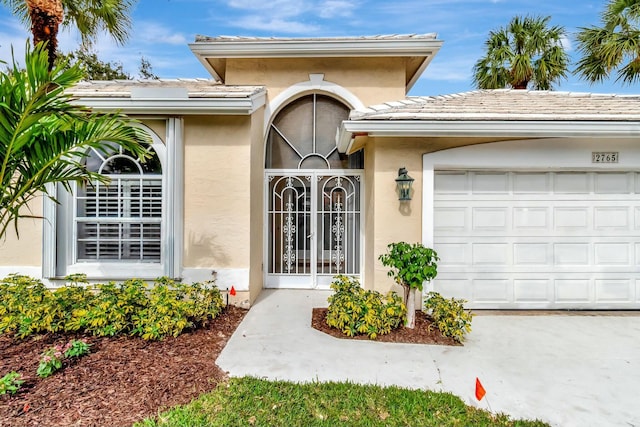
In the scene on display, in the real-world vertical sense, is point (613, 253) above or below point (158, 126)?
below

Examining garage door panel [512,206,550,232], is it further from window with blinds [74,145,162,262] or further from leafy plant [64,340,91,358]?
leafy plant [64,340,91,358]

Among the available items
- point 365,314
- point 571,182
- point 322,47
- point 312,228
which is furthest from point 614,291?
point 322,47

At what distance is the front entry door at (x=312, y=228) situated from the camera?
852 centimetres

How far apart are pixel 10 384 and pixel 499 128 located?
26.3ft

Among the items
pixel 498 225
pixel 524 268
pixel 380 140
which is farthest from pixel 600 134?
pixel 380 140

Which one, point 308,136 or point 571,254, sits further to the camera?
point 308,136

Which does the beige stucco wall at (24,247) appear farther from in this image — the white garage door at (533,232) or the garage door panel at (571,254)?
the garage door panel at (571,254)

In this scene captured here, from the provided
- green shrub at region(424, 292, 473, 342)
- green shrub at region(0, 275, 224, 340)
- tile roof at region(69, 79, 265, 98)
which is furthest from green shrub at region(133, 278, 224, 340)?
green shrub at region(424, 292, 473, 342)

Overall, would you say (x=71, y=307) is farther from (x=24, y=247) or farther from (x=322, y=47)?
(x=322, y=47)

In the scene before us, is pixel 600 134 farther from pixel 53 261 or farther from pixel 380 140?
pixel 53 261

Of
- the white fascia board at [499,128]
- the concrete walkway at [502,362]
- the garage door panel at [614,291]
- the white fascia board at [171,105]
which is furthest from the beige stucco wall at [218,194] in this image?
the garage door panel at [614,291]

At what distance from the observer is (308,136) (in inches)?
347

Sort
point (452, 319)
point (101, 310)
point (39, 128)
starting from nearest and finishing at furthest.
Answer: point (39, 128) < point (101, 310) < point (452, 319)

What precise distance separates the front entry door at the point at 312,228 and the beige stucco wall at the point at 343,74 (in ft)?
7.08
